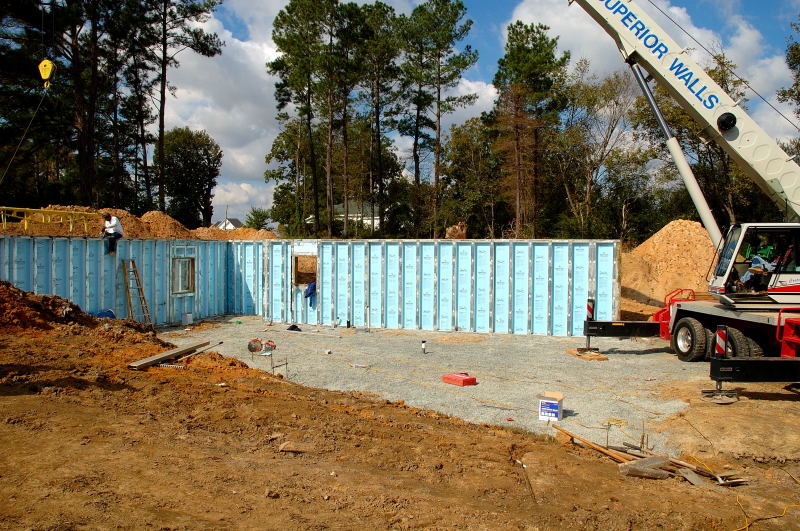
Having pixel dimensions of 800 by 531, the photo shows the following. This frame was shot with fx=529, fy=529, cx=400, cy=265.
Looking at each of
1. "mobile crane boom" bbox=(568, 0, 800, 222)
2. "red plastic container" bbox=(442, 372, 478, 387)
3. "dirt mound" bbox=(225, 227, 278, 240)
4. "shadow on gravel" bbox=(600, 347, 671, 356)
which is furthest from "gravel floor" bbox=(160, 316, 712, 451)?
"dirt mound" bbox=(225, 227, 278, 240)

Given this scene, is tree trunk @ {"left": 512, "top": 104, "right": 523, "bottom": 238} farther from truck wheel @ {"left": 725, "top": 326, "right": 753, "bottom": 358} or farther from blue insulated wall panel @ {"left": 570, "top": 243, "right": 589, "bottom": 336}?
truck wheel @ {"left": 725, "top": 326, "right": 753, "bottom": 358}

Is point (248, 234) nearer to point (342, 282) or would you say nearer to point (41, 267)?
point (342, 282)

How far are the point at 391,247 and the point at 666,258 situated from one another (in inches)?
510

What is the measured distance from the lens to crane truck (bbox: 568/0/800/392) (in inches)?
374

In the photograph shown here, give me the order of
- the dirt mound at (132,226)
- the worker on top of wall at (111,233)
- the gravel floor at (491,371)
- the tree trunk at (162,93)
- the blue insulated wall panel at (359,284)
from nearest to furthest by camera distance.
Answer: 1. the gravel floor at (491,371)
2. the worker on top of wall at (111,233)
3. the blue insulated wall panel at (359,284)
4. the dirt mound at (132,226)
5. the tree trunk at (162,93)

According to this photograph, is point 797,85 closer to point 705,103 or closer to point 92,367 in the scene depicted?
point 705,103

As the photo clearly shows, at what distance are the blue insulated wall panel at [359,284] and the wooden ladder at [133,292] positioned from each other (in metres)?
5.64

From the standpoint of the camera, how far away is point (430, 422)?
6836mm

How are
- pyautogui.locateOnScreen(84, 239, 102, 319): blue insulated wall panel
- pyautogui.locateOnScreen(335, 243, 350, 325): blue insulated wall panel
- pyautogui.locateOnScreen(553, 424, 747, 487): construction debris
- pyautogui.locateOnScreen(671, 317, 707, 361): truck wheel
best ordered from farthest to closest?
pyautogui.locateOnScreen(335, 243, 350, 325): blue insulated wall panel < pyautogui.locateOnScreen(84, 239, 102, 319): blue insulated wall panel < pyautogui.locateOnScreen(671, 317, 707, 361): truck wheel < pyautogui.locateOnScreen(553, 424, 747, 487): construction debris

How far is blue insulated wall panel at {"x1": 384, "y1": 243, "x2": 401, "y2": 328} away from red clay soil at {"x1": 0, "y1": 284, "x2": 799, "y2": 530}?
7798mm

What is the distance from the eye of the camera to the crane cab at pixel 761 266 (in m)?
9.59

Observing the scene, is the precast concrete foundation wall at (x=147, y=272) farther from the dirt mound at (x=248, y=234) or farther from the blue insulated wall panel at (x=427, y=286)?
the dirt mound at (x=248, y=234)

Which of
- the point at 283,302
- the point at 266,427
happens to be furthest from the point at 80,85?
the point at 266,427

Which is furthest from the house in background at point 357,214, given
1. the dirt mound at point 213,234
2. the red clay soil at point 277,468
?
the red clay soil at point 277,468
